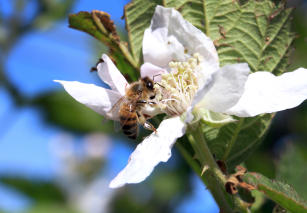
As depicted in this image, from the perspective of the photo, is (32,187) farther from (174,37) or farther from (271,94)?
(271,94)

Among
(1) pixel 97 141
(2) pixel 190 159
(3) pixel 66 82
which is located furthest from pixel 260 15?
(1) pixel 97 141

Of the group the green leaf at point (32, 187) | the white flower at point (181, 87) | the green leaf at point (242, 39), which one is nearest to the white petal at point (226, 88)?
the white flower at point (181, 87)

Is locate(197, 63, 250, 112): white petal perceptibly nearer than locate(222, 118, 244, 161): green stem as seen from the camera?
Yes

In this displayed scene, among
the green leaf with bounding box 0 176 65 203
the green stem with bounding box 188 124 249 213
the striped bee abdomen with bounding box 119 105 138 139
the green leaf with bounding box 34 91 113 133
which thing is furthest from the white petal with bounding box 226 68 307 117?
the green leaf with bounding box 0 176 65 203

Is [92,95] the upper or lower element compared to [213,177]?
upper

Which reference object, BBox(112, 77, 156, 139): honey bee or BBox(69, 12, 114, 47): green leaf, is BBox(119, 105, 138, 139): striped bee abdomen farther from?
BBox(69, 12, 114, 47): green leaf

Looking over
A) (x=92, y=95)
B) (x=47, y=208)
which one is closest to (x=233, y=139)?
(x=92, y=95)
